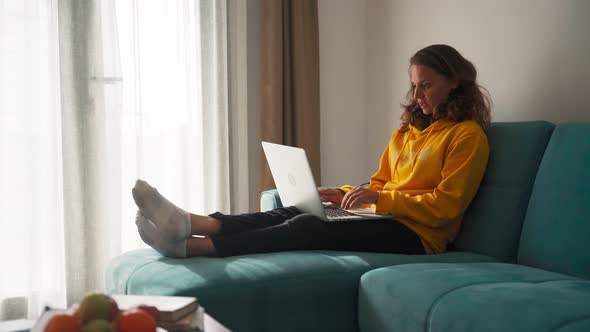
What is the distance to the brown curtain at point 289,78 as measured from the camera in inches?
136

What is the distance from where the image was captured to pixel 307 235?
6.93 feet

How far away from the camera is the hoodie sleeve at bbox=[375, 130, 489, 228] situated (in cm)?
217

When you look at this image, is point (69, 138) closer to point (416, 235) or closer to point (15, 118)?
point (15, 118)

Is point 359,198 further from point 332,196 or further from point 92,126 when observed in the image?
point 92,126

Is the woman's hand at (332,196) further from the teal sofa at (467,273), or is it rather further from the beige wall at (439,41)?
the beige wall at (439,41)

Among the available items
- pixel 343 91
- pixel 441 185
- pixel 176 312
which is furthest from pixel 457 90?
pixel 176 312

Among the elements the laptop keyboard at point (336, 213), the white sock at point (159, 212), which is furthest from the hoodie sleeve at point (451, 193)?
A: the white sock at point (159, 212)

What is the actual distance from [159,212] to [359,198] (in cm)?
69

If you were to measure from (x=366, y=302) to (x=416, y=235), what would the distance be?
1.68ft

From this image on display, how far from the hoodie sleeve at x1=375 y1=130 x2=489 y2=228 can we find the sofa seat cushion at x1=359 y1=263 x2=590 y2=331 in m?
0.34

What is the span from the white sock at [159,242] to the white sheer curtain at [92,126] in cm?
114

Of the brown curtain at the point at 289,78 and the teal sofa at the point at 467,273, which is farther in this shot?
the brown curtain at the point at 289,78

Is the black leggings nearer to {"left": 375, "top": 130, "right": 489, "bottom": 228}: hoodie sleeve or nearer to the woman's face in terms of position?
{"left": 375, "top": 130, "right": 489, "bottom": 228}: hoodie sleeve

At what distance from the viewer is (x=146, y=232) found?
78.0 inches
